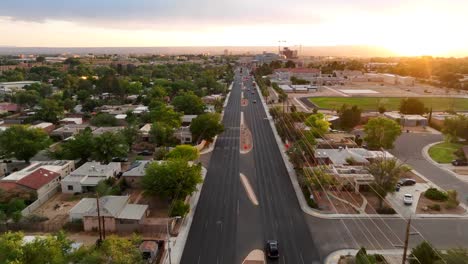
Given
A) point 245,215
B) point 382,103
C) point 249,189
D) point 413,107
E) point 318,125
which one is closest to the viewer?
point 245,215

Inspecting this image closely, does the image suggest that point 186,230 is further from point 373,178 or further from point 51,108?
point 51,108

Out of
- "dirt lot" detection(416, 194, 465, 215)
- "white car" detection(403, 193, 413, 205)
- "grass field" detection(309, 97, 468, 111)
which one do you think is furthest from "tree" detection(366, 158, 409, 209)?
"grass field" detection(309, 97, 468, 111)

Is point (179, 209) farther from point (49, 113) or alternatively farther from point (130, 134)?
point (49, 113)

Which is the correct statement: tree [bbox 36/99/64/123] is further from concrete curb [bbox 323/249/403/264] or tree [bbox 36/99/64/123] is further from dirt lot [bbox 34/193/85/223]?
concrete curb [bbox 323/249/403/264]

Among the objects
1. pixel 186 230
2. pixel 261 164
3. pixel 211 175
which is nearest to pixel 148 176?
pixel 186 230

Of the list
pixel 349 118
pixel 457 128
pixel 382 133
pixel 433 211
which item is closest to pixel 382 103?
pixel 349 118

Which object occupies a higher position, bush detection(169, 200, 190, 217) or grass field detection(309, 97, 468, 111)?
grass field detection(309, 97, 468, 111)
